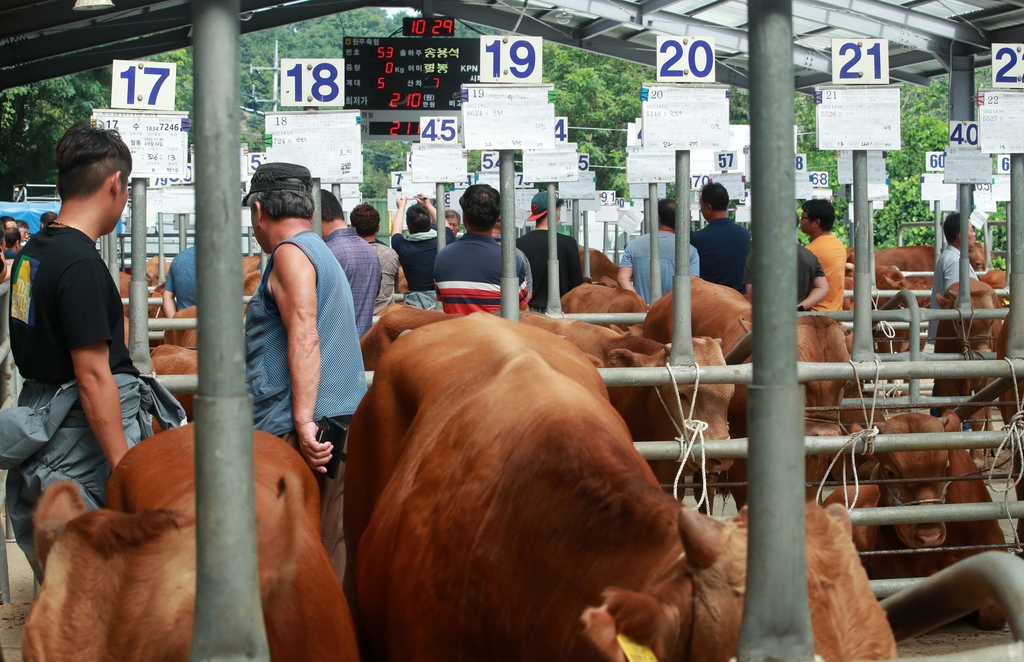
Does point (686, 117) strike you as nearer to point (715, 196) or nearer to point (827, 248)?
point (715, 196)

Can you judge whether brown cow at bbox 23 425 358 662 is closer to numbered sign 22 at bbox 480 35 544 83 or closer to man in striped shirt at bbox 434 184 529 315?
numbered sign 22 at bbox 480 35 544 83

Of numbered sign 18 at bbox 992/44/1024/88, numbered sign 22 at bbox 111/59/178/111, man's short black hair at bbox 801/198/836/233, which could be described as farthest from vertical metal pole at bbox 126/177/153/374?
man's short black hair at bbox 801/198/836/233

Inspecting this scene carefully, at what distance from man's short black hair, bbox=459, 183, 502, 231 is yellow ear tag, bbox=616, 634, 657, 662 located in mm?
A: 4758

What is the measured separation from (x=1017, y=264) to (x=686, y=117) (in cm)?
176

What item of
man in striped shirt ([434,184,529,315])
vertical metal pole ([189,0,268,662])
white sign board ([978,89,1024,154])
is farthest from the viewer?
man in striped shirt ([434,184,529,315])

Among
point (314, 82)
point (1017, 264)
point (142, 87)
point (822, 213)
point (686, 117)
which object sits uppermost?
point (314, 82)

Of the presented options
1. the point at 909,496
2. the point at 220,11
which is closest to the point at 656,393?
the point at 909,496

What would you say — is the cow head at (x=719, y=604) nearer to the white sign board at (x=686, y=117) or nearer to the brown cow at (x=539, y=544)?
the brown cow at (x=539, y=544)

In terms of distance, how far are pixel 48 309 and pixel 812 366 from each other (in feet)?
9.76

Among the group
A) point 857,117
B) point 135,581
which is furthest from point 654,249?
point 135,581

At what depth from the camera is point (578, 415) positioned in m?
2.99

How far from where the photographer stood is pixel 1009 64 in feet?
20.6

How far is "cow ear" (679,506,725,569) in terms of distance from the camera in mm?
2027

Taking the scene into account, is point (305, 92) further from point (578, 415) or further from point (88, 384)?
point (578, 415)
